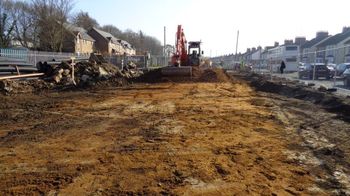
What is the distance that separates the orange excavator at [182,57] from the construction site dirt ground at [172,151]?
45.6 feet

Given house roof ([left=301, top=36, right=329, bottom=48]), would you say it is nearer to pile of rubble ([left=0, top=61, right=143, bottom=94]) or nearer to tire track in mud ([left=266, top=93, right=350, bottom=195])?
pile of rubble ([left=0, top=61, right=143, bottom=94])

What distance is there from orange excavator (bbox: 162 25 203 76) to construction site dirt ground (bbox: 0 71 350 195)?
13.9m

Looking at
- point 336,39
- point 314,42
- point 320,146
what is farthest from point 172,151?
point 314,42

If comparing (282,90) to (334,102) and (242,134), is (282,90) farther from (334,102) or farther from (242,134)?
(242,134)

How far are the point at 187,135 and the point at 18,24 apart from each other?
200 ft

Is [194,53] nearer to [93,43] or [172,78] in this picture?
[172,78]

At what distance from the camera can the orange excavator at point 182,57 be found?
89.2ft

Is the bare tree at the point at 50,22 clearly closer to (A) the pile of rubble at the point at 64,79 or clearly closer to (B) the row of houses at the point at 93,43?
(B) the row of houses at the point at 93,43

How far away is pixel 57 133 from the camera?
361 inches

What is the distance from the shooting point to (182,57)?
33.2 m

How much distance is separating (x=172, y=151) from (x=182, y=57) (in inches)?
1029

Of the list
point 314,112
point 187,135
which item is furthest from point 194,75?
point 187,135

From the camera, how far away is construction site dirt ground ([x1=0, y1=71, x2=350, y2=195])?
5.65m

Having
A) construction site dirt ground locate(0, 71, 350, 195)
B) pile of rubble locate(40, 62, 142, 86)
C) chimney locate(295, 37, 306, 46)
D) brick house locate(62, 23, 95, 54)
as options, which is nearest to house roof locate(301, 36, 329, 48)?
chimney locate(295, 37, 306, 46)
